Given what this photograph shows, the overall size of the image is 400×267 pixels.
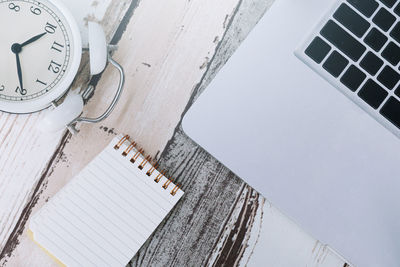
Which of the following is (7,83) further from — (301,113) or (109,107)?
(301,113)

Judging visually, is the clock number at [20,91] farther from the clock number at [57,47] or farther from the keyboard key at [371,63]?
→ the keyboard key at [371,63]

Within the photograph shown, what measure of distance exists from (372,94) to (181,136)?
278 millimetres

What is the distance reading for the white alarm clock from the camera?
50 centimetres

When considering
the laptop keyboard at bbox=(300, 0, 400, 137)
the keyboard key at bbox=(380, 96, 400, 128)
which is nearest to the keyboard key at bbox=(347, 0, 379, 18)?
the laptop keyboard at bbox=(300, 0, 400, 137)

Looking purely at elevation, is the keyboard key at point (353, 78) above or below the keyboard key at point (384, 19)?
below

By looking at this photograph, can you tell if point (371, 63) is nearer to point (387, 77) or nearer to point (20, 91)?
point (387, 77)

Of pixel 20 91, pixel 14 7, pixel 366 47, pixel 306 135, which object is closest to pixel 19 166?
pixel 20 91

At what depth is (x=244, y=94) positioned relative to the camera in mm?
547

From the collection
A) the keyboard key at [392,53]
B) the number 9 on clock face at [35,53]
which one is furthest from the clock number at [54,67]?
the keyboard key at [392,53]

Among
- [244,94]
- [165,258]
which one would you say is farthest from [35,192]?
[244,94]

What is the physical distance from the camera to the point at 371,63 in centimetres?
53

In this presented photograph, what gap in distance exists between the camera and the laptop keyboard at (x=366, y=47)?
20.6 inches

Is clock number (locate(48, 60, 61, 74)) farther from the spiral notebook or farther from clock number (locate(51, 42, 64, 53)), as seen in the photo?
the spiral notebook

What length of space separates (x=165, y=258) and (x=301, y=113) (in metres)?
0.29
